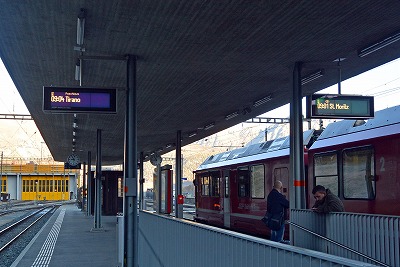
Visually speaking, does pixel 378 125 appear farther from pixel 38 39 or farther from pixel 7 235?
pixel 7 235

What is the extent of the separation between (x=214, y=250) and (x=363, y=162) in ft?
21.5

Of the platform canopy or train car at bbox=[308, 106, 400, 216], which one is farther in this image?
train car at bbox=[308, 106, 400, 216]

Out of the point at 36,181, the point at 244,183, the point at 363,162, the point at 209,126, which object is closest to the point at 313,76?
the point at 363,162

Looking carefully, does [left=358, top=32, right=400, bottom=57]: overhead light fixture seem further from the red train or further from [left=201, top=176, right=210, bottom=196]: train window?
[left=201, top=176, right=210, bottom=196]: train window

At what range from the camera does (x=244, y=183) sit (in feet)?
61.4

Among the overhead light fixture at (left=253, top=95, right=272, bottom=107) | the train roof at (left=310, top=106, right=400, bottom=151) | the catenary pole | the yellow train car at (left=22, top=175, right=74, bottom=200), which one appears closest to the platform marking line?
the catenary pole

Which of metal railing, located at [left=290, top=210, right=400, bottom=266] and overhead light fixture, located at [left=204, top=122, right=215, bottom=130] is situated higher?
overhead light fixture, located at [left=204, top=122, right=215, bottom=130]

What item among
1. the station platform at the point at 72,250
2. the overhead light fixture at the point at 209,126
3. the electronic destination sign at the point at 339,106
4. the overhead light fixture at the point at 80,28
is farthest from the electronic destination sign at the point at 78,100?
the overhead light fixture at the point at 209,126

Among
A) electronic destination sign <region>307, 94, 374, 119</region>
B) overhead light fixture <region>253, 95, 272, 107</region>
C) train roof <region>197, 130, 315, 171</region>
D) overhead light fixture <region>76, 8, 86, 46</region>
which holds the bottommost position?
train roof <region>197, 130, 315, 171</region>

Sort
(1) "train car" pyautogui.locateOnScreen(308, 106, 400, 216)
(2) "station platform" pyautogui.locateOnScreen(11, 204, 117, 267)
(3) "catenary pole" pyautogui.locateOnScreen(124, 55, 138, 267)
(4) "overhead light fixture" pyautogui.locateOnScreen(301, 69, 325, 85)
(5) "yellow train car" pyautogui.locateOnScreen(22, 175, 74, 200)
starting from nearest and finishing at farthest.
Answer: (1) "train car" pyautogui.locateOnScreen(308, 106, 400, 216) < (3) "catenary pole" pyautogui.locateOnScreen(124, 55, 138, 267) < (4) "overhead light fixture" pyautogui.locateOnScreen(301, 69, 325, 85) < (2) "station platform" pyautogui.locateOnScreen(11, 204, 117, 267) < (5) "yellow train car" pyautogui.locateOnScreen(22, 175, 74, 200)

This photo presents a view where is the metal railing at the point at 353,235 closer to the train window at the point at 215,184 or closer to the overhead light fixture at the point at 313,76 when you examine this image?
the overhead light fixture at the point at 313,76

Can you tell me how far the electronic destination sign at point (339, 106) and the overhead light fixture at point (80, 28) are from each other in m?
5.02

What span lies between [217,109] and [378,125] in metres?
8.41

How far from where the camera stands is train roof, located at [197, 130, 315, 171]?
1600 centimetres
